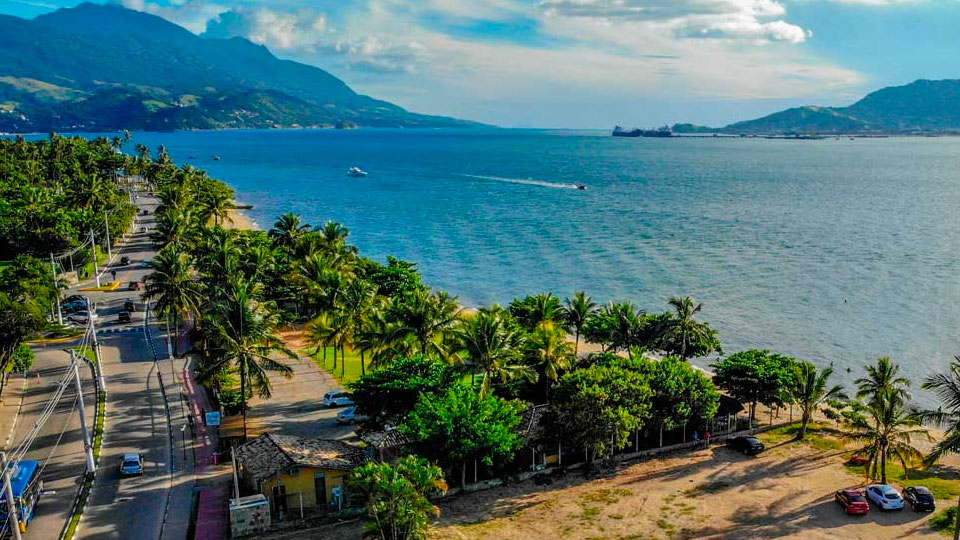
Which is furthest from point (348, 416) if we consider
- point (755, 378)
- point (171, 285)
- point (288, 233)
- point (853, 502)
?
point (288, 233)

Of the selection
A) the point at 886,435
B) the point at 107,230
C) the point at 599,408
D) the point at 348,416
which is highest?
the point at 107,230

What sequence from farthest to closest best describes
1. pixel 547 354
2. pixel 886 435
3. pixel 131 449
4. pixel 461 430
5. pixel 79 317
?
1. pixel 79 317
2. pixel 547 354
3. pixel 131 449
4. pixel 886 435
5. pixel 461 430

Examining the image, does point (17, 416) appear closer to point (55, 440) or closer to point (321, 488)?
point (55, 440)

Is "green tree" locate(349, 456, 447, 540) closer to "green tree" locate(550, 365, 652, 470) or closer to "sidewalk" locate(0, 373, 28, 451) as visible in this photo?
"green tree" locate(550, 365, 652, 470)

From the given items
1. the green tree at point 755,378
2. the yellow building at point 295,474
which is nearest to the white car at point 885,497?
the green tree at point 755,378

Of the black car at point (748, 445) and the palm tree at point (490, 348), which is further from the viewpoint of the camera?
the black car at point (748, 445)

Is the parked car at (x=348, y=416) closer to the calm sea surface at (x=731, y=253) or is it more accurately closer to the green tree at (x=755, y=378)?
the green tree at (x=755, y=378)

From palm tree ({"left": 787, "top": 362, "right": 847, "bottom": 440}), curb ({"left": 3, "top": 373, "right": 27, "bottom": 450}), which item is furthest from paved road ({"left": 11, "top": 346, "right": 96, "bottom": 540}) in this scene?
palm tree ({"left": 787, "top": 362, "right": 847, "bottom": 440})
